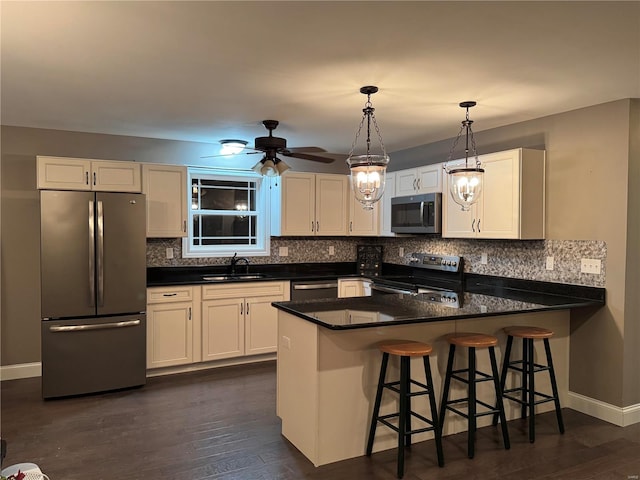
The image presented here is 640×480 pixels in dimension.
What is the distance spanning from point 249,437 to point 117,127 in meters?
3.06

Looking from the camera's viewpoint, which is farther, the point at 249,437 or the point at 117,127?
the point at 117,127

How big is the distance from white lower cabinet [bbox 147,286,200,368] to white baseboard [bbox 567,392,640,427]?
3.44 metres

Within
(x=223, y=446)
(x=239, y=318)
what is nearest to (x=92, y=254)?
(x=239, y=318)

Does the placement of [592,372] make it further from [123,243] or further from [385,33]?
[123,243]

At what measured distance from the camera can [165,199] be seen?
15.4 feet

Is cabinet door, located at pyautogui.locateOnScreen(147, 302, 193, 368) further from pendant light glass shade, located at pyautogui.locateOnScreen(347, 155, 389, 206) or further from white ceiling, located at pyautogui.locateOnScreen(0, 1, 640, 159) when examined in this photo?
pendant light glass shade, located at pyautogui.locateOnScreen(347, 155, 389, 206)

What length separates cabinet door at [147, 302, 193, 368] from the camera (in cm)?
447

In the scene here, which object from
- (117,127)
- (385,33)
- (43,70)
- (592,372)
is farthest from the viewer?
(117,127)

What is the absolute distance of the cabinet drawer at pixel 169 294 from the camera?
4473mm

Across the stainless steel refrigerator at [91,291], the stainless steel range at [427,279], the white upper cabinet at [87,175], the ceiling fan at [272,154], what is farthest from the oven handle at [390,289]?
the white upper cabinet at [87,175]

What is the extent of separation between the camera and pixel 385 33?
228cm

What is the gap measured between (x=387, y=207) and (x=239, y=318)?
6.97 ft

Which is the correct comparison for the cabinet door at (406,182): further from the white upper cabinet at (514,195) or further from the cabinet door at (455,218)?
the white upper cabinet at (514,195)

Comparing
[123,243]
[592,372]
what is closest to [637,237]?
[592,372]
